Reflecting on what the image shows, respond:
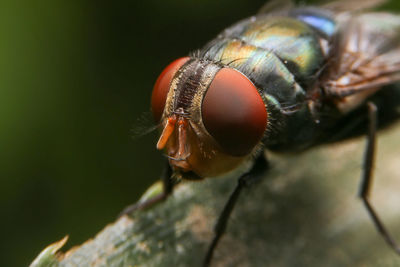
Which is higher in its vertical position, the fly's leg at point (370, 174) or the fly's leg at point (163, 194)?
the fly's leg at point (163, 194)

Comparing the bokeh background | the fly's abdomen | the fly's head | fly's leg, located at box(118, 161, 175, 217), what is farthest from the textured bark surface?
the bokeh background

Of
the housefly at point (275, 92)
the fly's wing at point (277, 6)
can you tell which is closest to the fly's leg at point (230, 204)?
the housefly at point (275, 92)

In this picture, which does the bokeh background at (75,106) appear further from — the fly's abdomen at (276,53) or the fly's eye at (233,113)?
the fly's eye at (233,113)

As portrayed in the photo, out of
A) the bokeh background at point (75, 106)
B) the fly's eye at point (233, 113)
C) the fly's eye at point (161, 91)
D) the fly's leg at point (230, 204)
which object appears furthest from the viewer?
the bokeh background at point (75, 106)

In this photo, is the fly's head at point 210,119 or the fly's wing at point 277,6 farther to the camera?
the fly's wing at point 277,6

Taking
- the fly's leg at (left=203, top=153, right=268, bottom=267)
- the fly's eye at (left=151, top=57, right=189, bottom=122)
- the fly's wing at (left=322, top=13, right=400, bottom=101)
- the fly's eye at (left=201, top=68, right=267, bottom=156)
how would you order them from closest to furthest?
the fly's eye at (left=201, top=68, right=267, bottom=156) → the fly's eye at (left=151, top=57, right=189, bottom=122) → the fly's leg at (left=203, top=153, right=268, bottom=267) → the fly's wing at (left=322, top=13, right=400, bottom=101)

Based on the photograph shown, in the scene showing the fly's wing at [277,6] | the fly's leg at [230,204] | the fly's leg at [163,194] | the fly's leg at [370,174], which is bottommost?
the fly's leg at [370,174]

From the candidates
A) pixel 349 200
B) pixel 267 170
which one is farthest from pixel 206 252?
pixel 349 200

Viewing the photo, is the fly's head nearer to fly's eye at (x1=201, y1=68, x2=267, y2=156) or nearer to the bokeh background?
fly's eye at (x1=201, y1=68, x2=267, y2=156)
